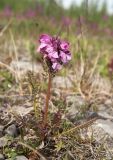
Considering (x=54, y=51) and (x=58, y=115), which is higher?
(x=54, y=51)

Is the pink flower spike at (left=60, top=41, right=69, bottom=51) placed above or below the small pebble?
above


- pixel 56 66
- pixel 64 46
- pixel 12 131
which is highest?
pixel 64 46

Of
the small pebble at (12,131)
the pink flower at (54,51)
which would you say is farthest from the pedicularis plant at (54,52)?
the small pebble at (12,131)

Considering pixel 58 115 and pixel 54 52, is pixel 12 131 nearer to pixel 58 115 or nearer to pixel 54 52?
pixel 58 115

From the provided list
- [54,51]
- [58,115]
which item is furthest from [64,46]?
[58,115]

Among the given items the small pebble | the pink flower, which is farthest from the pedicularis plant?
the small pebble

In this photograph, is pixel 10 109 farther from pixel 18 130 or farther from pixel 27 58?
pixel 27 58

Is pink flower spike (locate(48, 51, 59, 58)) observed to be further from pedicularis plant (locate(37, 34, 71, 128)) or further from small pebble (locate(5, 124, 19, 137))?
small pebble (locate(5, 124, 19, 137))
